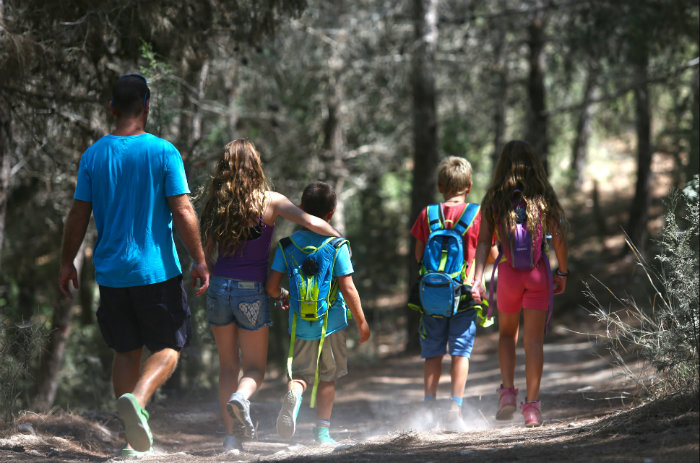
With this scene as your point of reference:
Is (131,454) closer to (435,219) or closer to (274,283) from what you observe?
(274,283)

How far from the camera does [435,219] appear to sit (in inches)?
225

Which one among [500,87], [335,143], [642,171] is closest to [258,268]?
[335,143]

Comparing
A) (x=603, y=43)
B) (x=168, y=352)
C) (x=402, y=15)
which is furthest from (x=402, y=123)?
(x=168, y=352)

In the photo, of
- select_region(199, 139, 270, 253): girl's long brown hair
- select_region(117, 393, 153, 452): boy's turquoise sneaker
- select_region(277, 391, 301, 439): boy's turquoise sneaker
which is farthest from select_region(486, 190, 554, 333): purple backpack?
select_region(117, 393, 153, 452): boy's turquoise sneaker

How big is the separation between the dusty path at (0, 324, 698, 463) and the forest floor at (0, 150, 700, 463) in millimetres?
10

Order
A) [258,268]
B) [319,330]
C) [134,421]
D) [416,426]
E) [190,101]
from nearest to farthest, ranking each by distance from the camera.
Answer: [134,421] → [258,268] → [319,330] → [416,426] → [190,101]

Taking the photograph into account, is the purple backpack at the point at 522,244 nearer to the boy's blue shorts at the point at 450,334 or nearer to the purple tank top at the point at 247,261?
the boy's blue shorts at the point at 450,334

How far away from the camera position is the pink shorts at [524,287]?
548 centimetres

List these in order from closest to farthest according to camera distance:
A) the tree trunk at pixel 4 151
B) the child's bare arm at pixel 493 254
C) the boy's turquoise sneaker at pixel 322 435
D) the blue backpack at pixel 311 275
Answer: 1. the blue backpack at pixel 311 275
2. the boy's turquoise sneaker at pixel 322 435
3. the child's bare arm at pixel 493 254
4. the tree trunk at pixel 4 151

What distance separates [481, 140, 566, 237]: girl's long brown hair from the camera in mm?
5453

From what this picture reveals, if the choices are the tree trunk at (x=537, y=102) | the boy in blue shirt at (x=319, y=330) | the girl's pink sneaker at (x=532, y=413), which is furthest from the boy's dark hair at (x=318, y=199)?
the tree trunk at (x=537, y=102)

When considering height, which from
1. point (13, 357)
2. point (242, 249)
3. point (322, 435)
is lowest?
point (322, 435)

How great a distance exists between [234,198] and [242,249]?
329 millimetres

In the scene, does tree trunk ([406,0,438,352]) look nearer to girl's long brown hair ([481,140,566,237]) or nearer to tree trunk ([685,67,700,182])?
tree trunk ([685,67,700,182])
